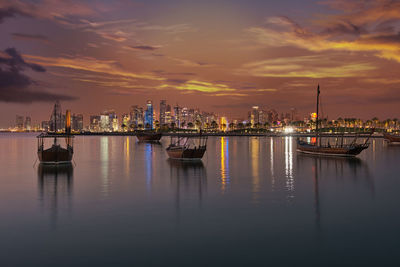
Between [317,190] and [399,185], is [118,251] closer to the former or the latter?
[317,190]

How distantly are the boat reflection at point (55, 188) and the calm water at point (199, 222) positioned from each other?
0.09 metres

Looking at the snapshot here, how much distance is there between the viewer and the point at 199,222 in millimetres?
20250

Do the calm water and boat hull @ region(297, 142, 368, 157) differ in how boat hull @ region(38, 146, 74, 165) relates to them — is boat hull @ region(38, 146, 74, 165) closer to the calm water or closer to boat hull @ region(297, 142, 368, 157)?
the calm water

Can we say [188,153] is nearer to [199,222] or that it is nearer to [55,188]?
[55,188]

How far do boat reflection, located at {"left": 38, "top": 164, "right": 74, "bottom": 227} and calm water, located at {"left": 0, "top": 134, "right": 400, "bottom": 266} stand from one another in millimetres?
88

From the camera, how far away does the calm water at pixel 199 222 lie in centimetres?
1489

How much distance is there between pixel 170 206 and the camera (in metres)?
24.7

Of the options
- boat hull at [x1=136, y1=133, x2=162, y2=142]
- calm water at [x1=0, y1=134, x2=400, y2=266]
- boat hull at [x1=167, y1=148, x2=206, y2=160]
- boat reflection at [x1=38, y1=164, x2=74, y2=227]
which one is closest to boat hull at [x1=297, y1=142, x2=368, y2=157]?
boat hull at [x1=167, y1=148, x2=206, y2=160]

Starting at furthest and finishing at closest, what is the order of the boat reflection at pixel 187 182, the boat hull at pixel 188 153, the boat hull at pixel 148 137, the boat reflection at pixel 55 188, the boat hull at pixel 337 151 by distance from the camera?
1. the boat hull at pixel 148 137
2. the boat hull at pixel 337 151
3. the boat hull at pixel 188 153
4. the boat reflection at pixel 187 182
5. the boat reflection at pixel 55 188

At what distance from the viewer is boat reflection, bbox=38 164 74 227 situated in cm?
2450

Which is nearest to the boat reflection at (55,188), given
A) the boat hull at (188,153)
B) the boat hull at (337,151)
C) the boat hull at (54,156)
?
the boat hull at (54,156)

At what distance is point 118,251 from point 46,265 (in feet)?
9.04

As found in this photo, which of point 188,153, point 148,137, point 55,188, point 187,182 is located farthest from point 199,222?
point 148,137

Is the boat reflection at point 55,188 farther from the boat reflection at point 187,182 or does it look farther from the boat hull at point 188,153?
the boat hull at point 188,153
